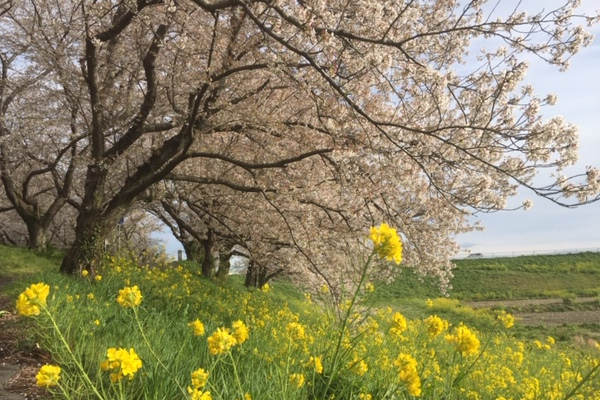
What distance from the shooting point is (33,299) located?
7.85ft

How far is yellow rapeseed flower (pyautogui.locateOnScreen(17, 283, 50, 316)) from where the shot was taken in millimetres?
2361

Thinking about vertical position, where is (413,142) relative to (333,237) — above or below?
above

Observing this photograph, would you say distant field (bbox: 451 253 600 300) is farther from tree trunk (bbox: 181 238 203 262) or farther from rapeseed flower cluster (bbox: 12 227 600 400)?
rapeseed flower cluster (bbox: 12 227 600 400)

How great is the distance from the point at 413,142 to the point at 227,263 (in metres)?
13.3

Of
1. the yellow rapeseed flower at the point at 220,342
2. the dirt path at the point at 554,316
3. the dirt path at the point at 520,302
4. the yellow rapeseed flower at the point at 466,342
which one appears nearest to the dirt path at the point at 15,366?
the yellow rapeseed flower at the point at 220,342

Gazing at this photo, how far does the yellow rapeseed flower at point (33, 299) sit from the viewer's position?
236 centimetres

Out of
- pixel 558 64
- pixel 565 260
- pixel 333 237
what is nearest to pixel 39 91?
pixel 333 237

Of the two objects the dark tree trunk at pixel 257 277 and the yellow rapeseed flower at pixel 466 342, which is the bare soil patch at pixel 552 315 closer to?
the dark tree trunk at pixel 257 277

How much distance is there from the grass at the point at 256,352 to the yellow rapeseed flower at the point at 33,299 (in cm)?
12

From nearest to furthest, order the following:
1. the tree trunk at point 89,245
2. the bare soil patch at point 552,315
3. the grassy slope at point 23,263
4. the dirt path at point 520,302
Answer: the tree trunk at point 89,245, the grassy slope at point 23,263, the bare soil patch at point 552,315, the dirt path at point 520,302

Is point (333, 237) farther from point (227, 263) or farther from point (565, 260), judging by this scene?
point (565, 260)

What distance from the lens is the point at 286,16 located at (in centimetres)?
436

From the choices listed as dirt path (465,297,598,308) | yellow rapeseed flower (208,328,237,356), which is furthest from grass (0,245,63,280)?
dirt path (465,297,598,308)

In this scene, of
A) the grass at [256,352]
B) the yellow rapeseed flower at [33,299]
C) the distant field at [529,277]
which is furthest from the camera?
the distant field at [529,277]
